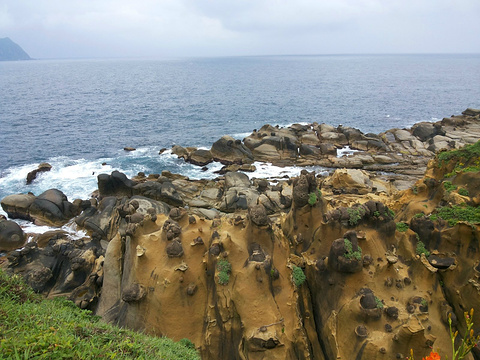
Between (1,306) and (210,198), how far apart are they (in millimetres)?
26008

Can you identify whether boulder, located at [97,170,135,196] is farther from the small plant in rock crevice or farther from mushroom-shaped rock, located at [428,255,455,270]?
mushroom-shaped rock, located at [428,255,455,270]

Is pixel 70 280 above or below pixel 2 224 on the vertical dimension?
above

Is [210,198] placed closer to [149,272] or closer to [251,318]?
[149,272]

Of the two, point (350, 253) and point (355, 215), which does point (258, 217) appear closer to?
point (350, 253)

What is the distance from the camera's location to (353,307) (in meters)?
10.1

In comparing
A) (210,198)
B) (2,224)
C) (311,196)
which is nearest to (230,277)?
(311,196)

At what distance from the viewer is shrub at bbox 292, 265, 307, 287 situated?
11.7 metres

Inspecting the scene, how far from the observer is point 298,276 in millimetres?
11820

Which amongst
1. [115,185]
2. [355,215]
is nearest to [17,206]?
[115,185]

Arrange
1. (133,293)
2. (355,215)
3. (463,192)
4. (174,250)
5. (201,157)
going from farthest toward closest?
(201,157) → (463,192) → (355,215) → (174,250) → (133,293)

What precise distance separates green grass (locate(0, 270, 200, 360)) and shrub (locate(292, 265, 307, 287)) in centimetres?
445

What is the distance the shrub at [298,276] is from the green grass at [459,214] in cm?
691

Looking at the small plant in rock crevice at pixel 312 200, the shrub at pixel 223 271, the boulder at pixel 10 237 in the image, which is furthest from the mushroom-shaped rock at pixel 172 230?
the boulder at pixel 10 237

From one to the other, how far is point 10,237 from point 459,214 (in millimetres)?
32437
